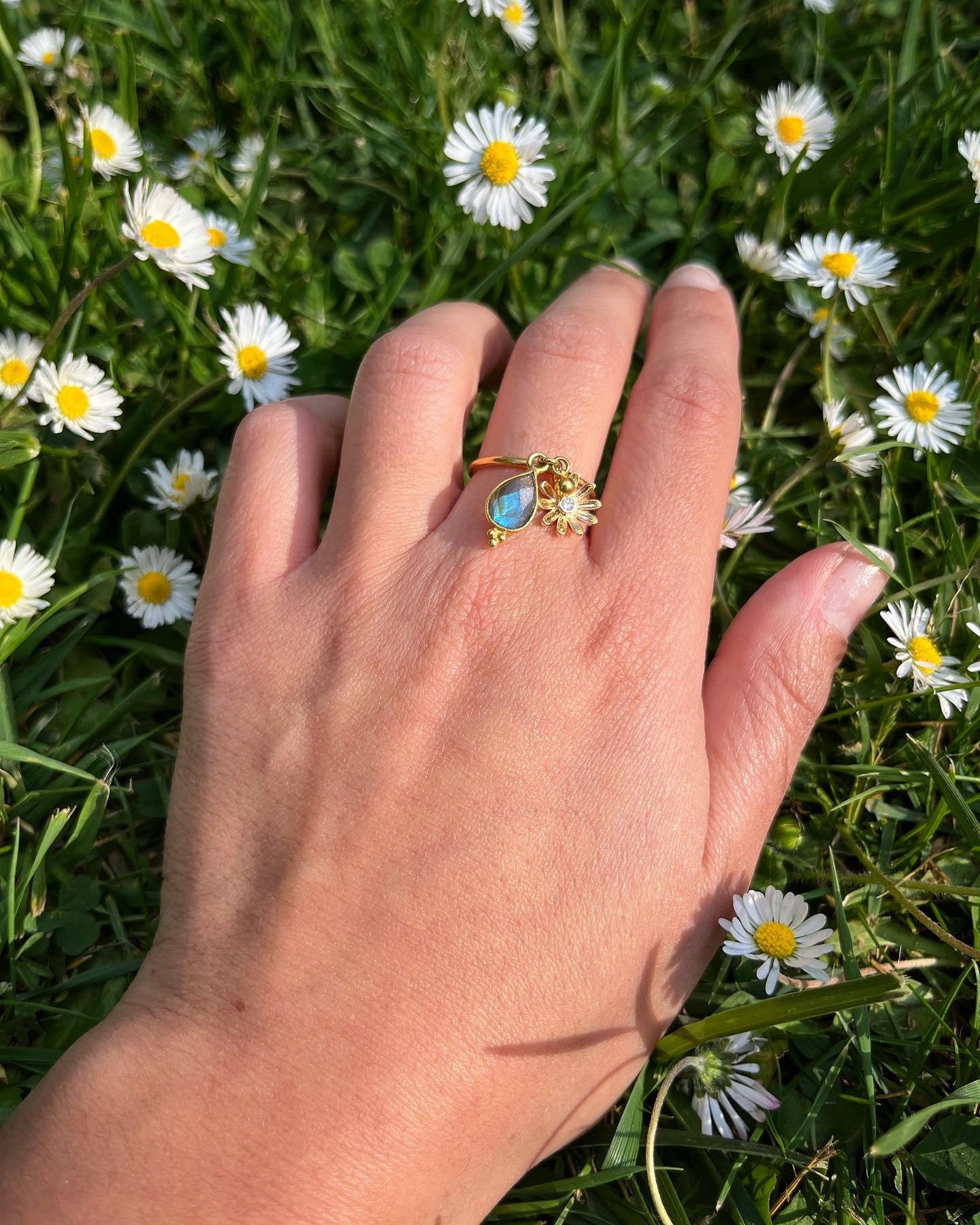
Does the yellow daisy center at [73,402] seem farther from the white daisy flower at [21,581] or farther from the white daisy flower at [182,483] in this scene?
the white daisy flower at [21,581]

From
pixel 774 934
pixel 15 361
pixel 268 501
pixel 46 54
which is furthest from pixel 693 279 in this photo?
pixel 46 54

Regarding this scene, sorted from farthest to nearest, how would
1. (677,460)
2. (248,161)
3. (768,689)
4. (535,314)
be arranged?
1. (248,161)
2. (535,314)
3. (677,460)
4. (768,689)

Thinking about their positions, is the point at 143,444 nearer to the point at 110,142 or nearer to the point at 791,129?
the point at 110,142

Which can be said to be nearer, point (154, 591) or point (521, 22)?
point (154, 591)

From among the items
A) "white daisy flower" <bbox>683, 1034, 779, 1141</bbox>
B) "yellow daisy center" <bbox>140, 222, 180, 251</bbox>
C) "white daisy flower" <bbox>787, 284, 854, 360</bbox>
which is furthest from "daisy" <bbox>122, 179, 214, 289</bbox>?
"white daisy flower" <bbox>683, 1034, 779, 1141</bbox>

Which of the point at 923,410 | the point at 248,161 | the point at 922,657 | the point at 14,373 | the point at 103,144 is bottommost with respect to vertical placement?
the point at 922,657

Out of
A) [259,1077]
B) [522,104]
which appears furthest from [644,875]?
[522,104]

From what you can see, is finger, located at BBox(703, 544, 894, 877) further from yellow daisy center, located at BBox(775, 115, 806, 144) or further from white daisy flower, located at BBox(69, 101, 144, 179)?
white daisy flower, located at BBox(69, 101, 144, 179)
